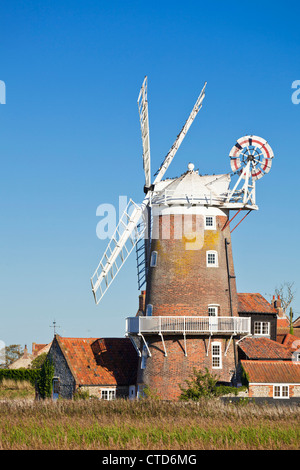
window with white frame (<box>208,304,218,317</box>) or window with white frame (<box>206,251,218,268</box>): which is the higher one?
window with white frame (<box>206,251,218,268</box>)

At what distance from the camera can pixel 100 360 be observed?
49.5 meters

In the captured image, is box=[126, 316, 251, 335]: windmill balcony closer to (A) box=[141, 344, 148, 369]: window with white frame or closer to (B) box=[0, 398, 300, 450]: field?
(A) box=[141, 344, 148, 369]: window with white frame

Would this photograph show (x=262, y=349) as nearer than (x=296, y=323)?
Yes

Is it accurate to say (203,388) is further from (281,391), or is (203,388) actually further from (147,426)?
(147,426)

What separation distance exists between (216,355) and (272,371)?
3272 mm

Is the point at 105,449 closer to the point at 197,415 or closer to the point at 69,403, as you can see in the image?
the point at 197,415

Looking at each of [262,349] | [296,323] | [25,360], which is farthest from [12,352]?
[262,349]

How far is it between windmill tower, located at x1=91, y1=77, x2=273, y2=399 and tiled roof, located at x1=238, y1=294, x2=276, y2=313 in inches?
242

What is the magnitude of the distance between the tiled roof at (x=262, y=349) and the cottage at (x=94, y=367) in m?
6.90

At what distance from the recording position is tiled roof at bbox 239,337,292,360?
47.0 m

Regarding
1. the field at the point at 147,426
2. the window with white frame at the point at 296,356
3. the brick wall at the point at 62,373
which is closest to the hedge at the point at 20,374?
the brick wall at the point at 62,373

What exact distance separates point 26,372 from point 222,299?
2593cm

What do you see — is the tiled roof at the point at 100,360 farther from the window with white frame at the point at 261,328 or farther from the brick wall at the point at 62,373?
the window with white frame at the point at 261,328

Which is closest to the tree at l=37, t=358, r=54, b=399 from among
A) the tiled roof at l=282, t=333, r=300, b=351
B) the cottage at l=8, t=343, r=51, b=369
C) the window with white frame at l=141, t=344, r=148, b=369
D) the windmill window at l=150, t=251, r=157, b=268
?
the window with white frame at l=141, t=344, r=148, b=369
